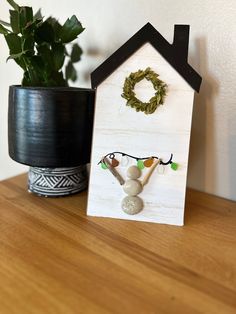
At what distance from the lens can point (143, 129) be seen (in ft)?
1.99

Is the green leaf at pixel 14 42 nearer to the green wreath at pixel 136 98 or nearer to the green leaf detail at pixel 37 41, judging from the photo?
the green leaf detail at pixel 37 41

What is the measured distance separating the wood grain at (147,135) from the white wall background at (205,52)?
0.12 m

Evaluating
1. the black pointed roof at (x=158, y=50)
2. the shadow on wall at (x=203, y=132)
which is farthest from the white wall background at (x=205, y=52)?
the black pointed roof at (x=158, y=50)

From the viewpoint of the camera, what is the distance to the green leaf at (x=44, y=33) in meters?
0.68

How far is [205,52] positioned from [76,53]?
0.32 m

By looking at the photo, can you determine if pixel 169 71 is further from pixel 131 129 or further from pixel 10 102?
pixel 10 102

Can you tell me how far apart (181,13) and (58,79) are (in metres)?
0.29

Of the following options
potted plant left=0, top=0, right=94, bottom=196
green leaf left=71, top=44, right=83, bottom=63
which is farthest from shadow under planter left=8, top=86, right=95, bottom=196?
green leaf left=71, top=44, right=83, bottom=63

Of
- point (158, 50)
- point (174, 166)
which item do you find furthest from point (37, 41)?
point (174, 166)

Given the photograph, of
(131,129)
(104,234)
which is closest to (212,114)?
(131,129)

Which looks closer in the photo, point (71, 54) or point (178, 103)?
point (178, 103)

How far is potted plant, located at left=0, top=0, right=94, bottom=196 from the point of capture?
25.7 inches

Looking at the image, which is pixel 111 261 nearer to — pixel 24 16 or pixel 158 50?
pixel 158 50

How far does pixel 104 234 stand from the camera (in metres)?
0.57
